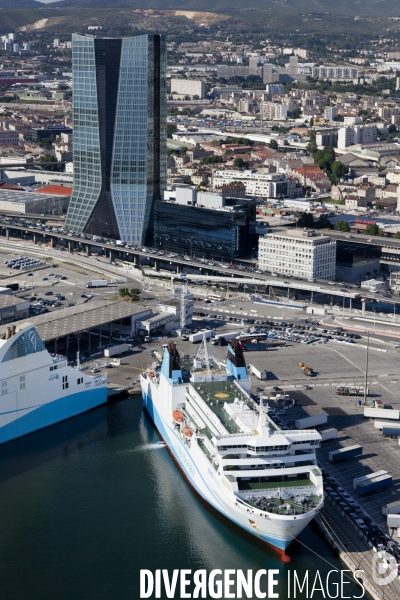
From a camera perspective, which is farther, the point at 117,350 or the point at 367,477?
the point at 117,350

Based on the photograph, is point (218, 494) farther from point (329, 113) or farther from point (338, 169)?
point (329, 113)

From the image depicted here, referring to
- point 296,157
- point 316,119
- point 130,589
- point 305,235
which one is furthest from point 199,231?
point 316,119

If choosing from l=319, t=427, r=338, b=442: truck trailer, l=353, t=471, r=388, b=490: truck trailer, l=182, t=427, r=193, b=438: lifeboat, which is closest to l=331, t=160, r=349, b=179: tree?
l=319, t=427, r=338, b=442: truck trailer

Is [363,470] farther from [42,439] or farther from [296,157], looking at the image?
[296,157]

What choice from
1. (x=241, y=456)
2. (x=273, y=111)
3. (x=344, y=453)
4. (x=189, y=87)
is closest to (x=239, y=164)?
(x=273, y=111)

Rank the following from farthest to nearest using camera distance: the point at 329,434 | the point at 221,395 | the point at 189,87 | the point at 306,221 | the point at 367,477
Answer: the point at 189,87 < the point at 306,221 < the point at 329,434 < the point at 221,395 < the point at 367,477

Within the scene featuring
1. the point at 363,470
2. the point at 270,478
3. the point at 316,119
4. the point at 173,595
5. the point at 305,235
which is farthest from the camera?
→ the point at 316,119

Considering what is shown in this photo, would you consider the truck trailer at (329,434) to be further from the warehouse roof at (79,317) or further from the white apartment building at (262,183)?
the white apartment building at (262,183)
